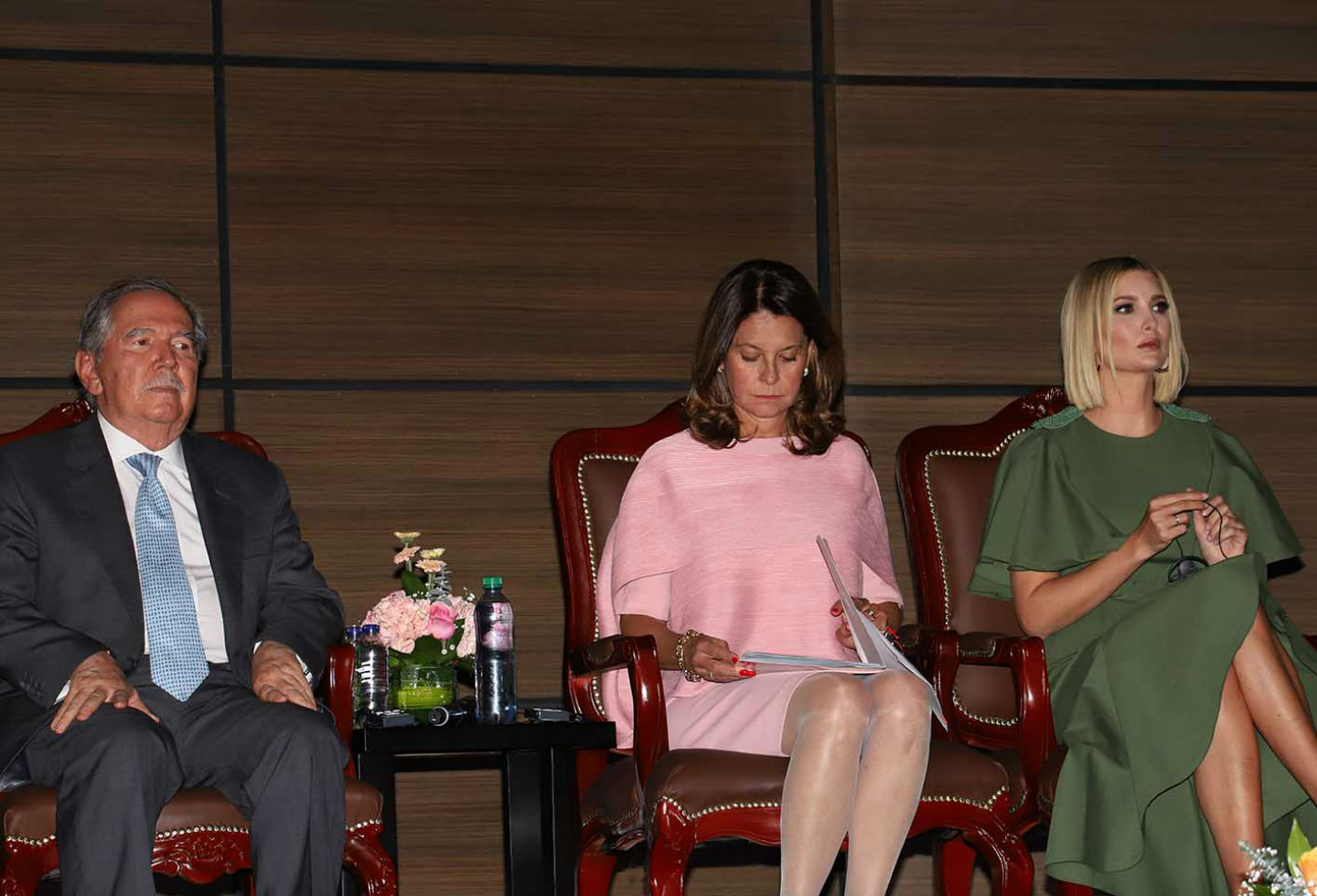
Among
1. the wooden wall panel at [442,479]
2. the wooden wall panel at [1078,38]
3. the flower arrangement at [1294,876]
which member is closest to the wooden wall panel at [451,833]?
the wooden wall panel at [442,479]

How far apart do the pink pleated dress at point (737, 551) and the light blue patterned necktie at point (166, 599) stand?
0.87 metres

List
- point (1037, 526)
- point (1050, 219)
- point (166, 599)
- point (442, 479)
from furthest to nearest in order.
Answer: point (1050, 219) < point (442, 479) < point (1037, 526) < point (166, 599)

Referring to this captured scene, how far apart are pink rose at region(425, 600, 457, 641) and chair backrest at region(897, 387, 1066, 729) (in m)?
1.13

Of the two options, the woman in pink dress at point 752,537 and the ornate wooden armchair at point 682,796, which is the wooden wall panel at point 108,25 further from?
the ornate wooden armchair at point 682,796

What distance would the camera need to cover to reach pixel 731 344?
3.53 metres

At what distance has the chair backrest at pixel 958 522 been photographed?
3646 millimetres

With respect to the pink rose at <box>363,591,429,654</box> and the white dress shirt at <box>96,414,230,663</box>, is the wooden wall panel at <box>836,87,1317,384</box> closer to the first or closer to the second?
the pink rose at <box>363,591,429,654</box>

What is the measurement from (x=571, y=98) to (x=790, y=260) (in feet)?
2.48

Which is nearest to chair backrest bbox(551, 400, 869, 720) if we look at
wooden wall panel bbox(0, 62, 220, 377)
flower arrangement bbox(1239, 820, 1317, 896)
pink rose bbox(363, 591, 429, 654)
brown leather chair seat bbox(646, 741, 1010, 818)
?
pink rose bbox(363, 591, 429, 654)

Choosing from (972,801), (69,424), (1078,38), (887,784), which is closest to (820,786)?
(887,784)

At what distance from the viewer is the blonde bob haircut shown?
12.1ft

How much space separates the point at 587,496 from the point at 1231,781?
149cm

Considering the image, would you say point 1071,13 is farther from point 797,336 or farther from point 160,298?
point 160,298

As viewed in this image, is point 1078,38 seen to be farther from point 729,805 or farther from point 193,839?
point 193,839
